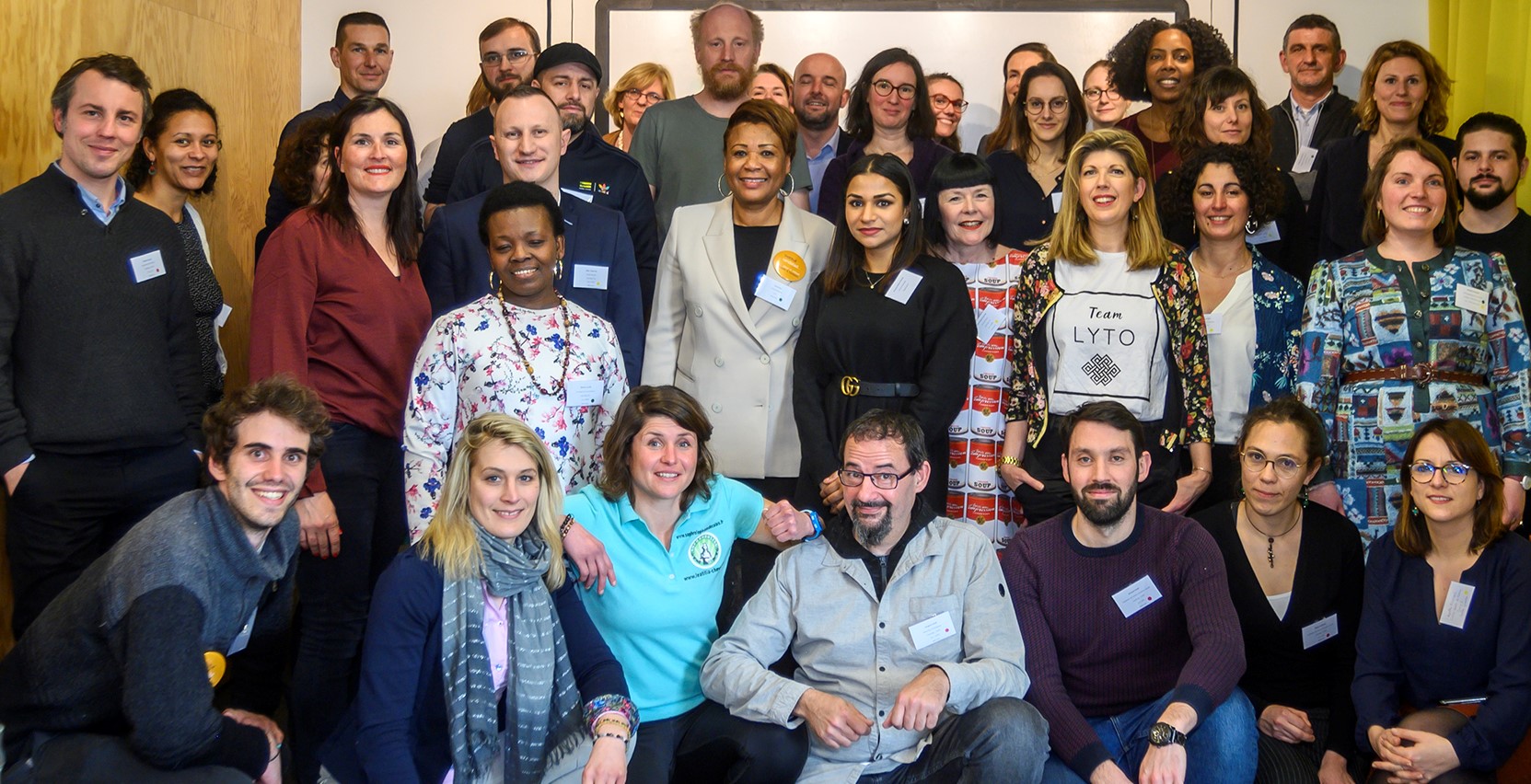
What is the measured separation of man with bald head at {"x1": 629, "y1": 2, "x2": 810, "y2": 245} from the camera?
4.44m

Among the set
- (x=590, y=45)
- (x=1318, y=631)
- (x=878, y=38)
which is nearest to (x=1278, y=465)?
(x=1318, y=631)

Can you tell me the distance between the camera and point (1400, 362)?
3.66 meters

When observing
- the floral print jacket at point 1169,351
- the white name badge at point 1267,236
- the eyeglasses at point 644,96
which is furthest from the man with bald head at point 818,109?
the white name badge at point 1267,236

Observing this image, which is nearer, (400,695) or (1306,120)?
(400,695)

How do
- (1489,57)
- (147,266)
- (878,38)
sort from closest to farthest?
(147,266) → (1489,57) → (878,38)

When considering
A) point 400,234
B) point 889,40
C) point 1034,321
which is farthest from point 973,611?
point 889,40

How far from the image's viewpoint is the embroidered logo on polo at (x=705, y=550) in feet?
10.3

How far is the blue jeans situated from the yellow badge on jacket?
1422mm

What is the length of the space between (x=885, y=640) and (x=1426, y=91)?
8.92ft

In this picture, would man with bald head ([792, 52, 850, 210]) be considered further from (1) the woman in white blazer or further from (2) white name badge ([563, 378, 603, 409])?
(2) white name badge ([563, 378, 603, 409])

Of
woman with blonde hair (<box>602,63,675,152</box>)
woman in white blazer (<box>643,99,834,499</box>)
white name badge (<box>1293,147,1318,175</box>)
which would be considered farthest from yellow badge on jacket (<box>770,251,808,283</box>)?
white name badge (<box>1293,147,1318,175</box>)

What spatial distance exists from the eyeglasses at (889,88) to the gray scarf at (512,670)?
2.25 m

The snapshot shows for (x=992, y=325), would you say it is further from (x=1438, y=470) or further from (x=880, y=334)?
(x=1438, y=470)

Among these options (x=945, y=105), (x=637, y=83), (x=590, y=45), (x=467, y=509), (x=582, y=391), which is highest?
(x=590, y=45)
